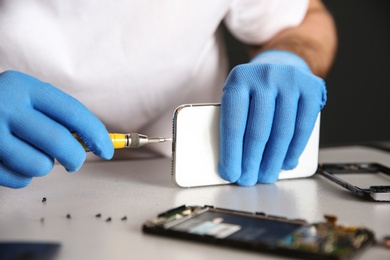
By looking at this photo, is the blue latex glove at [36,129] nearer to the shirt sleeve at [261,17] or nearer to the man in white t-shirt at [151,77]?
the man in white t-shirt at [151,77]

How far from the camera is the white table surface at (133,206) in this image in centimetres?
60

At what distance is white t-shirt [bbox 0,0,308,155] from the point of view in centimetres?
103

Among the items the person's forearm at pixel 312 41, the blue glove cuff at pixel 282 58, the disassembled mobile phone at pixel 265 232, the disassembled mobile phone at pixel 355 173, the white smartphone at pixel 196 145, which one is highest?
the person's forearm at pixel 312 41

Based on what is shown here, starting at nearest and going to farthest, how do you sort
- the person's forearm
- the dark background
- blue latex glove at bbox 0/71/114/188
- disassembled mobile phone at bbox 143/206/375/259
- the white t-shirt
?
1. disassembled mobile phone at bbox 143/206/375/259
2. blue latex glove at bbox 0/71/114/188
3. the white t-shirt
4. the person's forearm
5. the dark background

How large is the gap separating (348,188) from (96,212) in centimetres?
39

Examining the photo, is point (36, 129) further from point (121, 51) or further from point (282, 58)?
point (282, 58)

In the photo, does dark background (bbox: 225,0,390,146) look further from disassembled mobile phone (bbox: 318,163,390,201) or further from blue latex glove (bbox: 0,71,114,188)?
blue latex glove (bbox: 0,71,114,188)

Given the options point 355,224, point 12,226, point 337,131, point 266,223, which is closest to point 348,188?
point 355,224

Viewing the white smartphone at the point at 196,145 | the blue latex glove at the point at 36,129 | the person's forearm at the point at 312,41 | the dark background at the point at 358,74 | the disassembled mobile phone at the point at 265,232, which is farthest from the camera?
the dark background at the point at 358,74

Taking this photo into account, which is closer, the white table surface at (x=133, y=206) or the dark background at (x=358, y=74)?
the white table surface at (x=133, y=206)

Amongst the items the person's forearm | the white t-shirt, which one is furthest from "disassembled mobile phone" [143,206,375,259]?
the person's forearm

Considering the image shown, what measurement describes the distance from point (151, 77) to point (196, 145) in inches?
12.2

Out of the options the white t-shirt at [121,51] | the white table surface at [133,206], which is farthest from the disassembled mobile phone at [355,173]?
the white t-shirt at [121,51]

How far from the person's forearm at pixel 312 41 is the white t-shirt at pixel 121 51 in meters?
0.14
